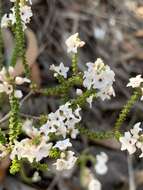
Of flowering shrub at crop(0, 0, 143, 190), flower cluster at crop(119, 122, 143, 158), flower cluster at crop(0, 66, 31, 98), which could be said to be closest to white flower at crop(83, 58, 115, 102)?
flowering shrub at crop(0, 0, 143, 190)

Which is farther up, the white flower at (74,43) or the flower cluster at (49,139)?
the white flower at (74,43)

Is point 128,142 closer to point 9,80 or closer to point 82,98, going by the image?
point 82,98

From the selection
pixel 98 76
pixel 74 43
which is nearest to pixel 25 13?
pixel 74 43

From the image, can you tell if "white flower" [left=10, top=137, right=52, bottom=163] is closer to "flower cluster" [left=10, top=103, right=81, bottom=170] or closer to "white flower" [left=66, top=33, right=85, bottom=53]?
"flower cluster" [left=10, top=103, right=81, bottom=170]

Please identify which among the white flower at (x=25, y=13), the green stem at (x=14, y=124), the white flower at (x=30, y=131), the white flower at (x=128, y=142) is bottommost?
the white flower at (x=30, y=131)

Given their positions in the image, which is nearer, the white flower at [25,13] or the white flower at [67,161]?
the white flower at [67,161]

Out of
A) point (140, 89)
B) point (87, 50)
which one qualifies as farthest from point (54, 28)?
point (140, 89)

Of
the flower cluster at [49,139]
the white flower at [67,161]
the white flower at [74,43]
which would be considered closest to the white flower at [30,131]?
the flower cluster at [49,139]

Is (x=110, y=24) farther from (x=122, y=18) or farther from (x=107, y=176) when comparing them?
(x=107, y=176)

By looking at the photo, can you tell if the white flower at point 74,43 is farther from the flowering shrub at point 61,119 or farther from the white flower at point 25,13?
the white flower at point 25,13
